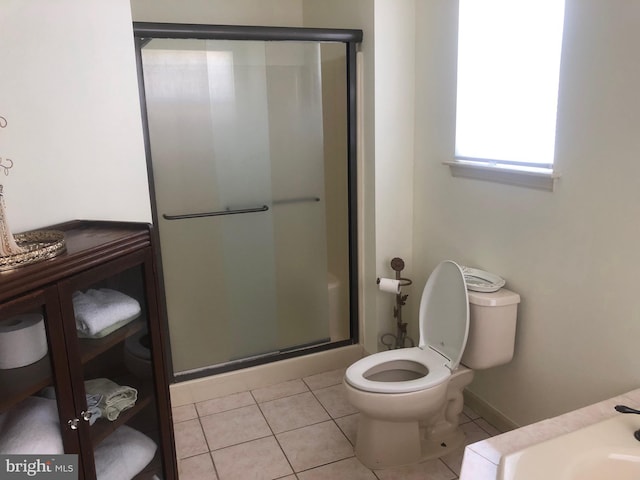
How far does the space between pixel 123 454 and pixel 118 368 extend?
28cm

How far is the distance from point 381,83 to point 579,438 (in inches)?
68.7

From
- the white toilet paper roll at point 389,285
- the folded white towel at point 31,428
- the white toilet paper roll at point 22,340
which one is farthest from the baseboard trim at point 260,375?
the white toilet paper roll at point 22,340

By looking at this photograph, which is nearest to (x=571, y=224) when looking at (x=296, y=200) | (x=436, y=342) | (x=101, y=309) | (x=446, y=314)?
(x=446, y=314)

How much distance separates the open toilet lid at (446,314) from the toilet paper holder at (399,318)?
0.99 ft

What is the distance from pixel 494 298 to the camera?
6.59 feet

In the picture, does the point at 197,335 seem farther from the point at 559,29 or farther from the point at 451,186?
the point at 559,29

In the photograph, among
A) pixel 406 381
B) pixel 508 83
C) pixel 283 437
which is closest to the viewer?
pixel 508 83

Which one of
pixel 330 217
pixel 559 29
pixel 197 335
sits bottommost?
pixel 197 335

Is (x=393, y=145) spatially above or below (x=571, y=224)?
above

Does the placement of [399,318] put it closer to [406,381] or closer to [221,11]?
[406,381]

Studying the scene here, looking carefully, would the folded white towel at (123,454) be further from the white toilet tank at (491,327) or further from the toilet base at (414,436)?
the white toilet tank at (491,327)

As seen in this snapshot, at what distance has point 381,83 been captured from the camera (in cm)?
246

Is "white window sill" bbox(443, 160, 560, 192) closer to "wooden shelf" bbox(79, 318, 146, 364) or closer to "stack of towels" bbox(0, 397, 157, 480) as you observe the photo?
"wooden shelf" bbox(79, 318, 146, 364)

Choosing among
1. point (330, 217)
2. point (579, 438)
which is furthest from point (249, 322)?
point (579, 438)
